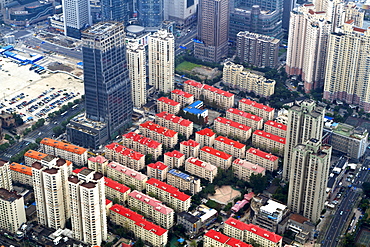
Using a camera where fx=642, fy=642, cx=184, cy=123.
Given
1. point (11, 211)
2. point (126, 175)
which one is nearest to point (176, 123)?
point (126, 175)

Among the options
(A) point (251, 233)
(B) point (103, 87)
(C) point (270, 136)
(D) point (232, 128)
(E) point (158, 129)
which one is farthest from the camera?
(D) point (232, 128)

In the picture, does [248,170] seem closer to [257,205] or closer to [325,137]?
[257,205]

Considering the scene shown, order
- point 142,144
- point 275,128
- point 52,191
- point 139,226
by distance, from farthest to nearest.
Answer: point 275,128 < point 142,144 < point 139,226 < point 52,191

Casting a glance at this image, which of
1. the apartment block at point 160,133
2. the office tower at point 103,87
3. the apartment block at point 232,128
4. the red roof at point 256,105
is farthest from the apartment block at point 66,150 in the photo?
the red roof at point 256,105

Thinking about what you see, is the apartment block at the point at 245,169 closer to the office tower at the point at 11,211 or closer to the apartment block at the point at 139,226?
the apartment block at the point at 139,226

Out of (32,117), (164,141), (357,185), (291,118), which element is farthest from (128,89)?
(357,185)

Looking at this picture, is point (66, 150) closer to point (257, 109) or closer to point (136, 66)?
point (136, 66)
